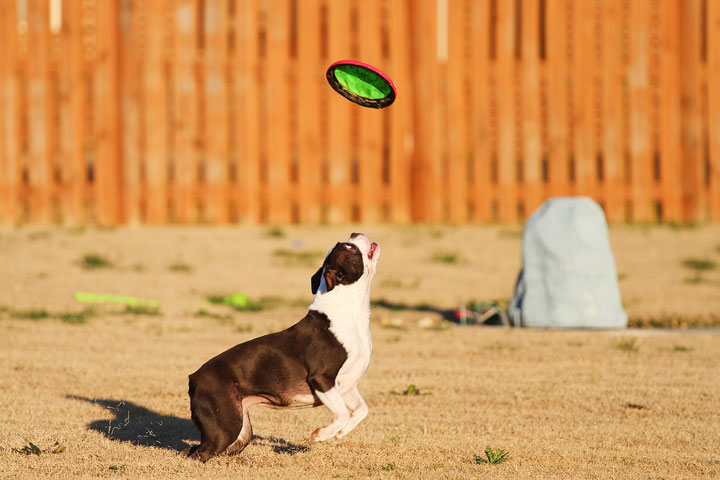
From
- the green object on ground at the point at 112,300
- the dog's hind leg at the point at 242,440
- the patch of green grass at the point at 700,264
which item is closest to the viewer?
the dog's hind leg at the point at 242,440

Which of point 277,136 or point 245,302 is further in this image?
point 277,136

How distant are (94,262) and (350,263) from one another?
29.2 ft

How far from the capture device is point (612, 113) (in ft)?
55.7

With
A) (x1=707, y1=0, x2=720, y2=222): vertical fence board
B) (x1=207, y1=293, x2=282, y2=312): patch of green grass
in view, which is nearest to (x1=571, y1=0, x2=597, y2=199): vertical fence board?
(x1=707, y1=0, x2=720, y2=222): vertical fence board

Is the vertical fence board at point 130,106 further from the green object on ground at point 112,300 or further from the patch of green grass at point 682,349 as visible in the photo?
the patch of green grass at point 682,349

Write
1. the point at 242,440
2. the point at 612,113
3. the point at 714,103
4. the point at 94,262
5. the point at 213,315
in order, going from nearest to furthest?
the point at 242,440 < the point at 213,315 < the point at 94,262 < the point at 612,113 < the point at 714,103

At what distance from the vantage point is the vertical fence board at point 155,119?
15.6 meters

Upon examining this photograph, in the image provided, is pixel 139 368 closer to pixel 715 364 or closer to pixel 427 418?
pixel 427 418

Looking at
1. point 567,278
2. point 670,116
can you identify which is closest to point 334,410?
point 567,278

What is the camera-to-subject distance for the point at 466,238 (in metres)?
15.5

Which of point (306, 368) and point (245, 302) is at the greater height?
point (306, 368)

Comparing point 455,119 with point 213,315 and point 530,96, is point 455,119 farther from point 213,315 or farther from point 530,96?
point 213,315

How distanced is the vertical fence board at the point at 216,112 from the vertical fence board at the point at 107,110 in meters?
1.36

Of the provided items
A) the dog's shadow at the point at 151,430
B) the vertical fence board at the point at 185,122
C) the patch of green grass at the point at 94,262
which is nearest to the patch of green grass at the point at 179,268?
the patch of green grass at the point at 94,262
